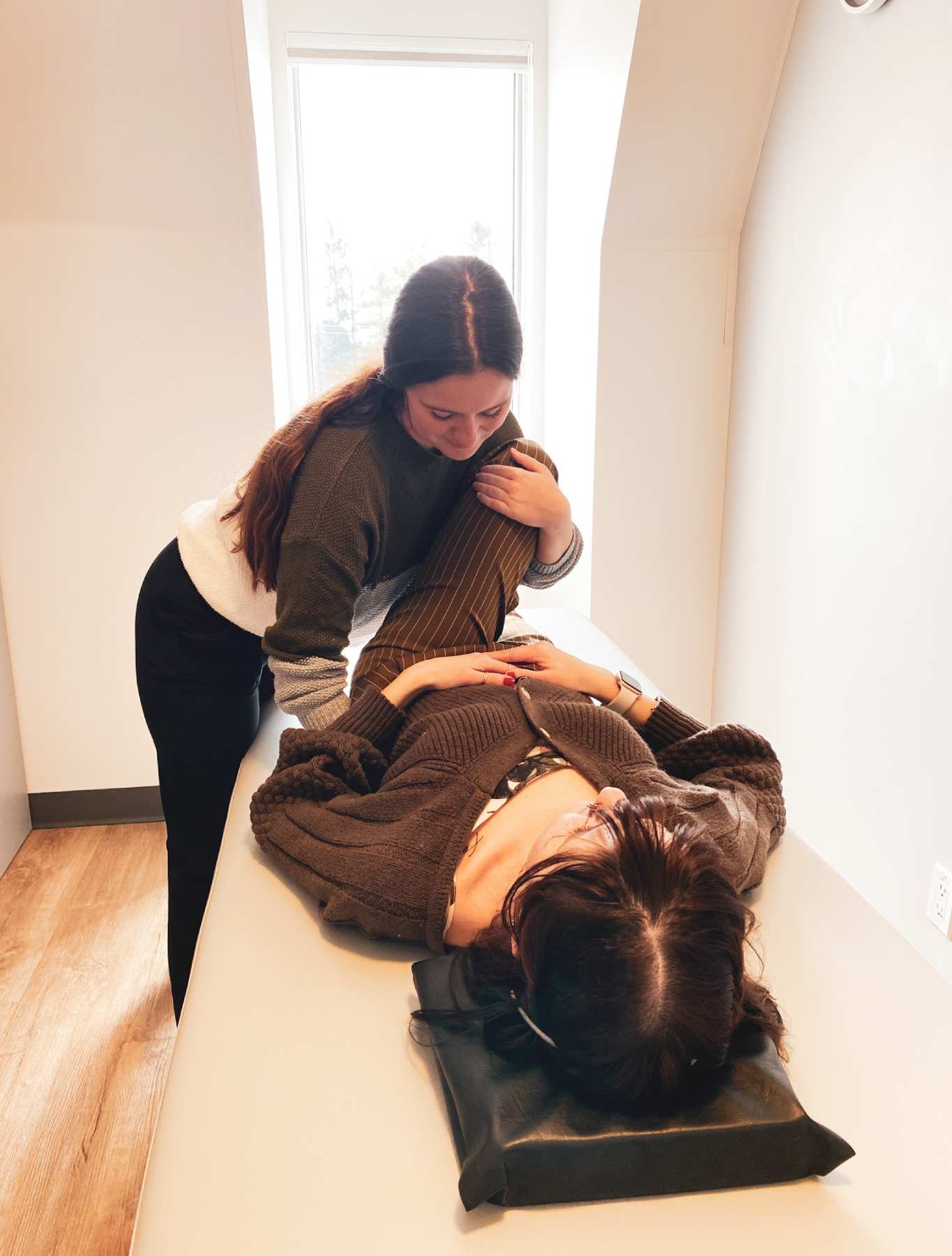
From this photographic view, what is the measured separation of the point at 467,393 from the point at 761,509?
54.3 inches

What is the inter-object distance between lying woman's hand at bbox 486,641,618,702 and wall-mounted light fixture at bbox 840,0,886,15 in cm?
140

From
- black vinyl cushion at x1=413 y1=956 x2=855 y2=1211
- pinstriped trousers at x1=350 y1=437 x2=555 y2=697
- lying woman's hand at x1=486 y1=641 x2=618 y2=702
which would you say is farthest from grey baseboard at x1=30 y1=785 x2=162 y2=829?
black vinyl cushion at x1=413 y1=956 x2=855 y2=1211

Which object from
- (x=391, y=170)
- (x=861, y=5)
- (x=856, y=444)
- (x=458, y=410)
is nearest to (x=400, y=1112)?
(x=458, y=410)

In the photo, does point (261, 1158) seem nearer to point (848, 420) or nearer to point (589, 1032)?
point (589, 1032)

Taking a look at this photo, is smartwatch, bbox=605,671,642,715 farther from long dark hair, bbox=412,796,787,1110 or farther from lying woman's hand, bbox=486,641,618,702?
long dark hair, bbox=412,796,787,1110

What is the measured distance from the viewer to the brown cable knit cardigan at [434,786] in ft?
2.95

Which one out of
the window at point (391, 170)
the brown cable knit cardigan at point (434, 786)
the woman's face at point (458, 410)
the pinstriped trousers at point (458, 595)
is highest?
the window at point (391, 170)

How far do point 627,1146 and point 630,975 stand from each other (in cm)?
11

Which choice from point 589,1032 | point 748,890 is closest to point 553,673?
point 748,890

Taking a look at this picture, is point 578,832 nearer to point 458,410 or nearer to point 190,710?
point 458,410

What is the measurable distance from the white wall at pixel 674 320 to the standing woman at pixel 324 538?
1049 mm

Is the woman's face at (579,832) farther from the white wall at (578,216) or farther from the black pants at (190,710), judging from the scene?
the white wall at (578,216)

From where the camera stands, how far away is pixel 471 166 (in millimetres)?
2664

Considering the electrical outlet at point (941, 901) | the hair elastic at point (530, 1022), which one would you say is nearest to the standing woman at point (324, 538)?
the hair elastic at point (530, 1022)
